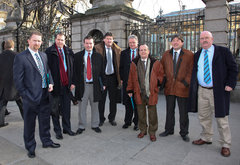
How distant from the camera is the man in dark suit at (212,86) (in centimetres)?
324

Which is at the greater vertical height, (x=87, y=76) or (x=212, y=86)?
(x=87, y=76)

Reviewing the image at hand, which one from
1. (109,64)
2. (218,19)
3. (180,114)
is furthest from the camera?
(218,19)

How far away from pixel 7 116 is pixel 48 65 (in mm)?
2859

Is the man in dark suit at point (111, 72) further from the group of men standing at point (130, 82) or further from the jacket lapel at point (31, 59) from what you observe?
the jacket lapel at point (31, 59)

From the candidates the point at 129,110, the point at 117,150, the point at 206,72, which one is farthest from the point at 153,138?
the point at 206,72

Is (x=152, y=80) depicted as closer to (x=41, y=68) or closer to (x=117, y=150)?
(x=117, y=150)

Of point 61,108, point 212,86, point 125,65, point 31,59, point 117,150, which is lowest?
point 117,150

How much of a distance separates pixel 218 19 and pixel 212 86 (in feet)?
14.1

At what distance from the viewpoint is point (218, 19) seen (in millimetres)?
6656

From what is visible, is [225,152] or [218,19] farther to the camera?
[218,19]

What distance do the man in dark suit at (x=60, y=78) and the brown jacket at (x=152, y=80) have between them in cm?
126

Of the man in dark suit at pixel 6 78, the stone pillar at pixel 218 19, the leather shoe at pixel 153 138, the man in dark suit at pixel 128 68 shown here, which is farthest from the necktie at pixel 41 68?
the stone pillar at pixel 218 19

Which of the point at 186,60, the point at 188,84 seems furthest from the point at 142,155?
the point at 186,60

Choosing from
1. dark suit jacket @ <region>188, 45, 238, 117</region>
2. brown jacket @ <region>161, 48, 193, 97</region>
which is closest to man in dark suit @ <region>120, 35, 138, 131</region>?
brown jacket @ <region>161, 48, 193, 97</region>
